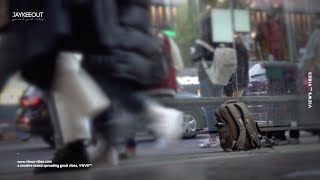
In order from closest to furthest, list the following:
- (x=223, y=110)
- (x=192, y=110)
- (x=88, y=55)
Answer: (x=88, y=55) < (x=192, y=110) < (x=223, y=110)

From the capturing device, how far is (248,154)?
3918 mm

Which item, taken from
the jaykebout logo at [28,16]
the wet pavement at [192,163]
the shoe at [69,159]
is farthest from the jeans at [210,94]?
the jaykebout logo at [28,16]

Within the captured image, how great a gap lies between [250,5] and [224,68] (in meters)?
0.55

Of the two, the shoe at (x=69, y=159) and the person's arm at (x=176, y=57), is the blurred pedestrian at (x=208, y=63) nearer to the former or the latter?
the person's arm at (x=176, y=57)

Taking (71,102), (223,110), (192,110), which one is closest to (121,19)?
(71,102)

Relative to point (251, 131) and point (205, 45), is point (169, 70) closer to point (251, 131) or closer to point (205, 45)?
point (205, 45)

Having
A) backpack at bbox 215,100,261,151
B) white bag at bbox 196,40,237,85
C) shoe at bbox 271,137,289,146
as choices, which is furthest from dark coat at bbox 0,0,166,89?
shoe at bbox 271,137,289,146

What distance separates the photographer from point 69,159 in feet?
10.3

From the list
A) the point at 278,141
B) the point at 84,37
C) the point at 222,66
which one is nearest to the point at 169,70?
the point at 222,66

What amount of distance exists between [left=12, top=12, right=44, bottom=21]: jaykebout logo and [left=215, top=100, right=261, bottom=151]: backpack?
157 centimetres

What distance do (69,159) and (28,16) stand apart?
3.34 feet

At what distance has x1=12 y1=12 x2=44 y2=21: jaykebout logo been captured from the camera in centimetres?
301

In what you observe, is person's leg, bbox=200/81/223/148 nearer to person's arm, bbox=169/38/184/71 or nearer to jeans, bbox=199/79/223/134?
jeans, bbox=199/79/223/134

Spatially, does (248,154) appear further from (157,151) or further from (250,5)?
(250,5)
